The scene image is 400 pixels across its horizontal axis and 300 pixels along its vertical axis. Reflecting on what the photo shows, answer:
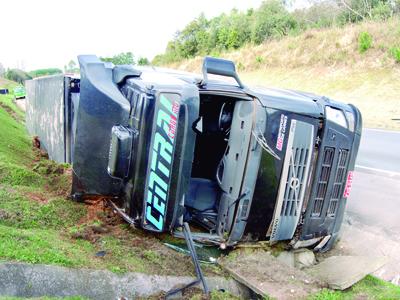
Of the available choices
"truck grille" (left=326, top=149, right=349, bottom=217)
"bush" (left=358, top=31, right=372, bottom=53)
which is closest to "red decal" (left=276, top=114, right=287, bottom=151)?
"truck grille" (left=326, top=149, right=349, bottom=217)

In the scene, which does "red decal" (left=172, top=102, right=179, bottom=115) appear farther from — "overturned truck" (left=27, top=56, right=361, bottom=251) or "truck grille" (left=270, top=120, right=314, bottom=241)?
"truck grille" (left=270, top=120, right=314, bottom=241)

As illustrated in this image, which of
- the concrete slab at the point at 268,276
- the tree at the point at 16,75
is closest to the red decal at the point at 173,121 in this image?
the concrete slab at the point at 268,276

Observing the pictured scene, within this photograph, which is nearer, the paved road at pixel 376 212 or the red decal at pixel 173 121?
the red decal at pixel 173 121

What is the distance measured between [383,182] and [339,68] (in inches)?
559

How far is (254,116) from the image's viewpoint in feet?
12.8

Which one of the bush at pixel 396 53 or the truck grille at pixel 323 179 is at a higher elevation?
the bush at pixel 396 53

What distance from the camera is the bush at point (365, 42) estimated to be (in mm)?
19628

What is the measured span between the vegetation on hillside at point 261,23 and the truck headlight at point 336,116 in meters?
19.5

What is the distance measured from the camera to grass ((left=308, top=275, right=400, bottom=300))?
143 inches

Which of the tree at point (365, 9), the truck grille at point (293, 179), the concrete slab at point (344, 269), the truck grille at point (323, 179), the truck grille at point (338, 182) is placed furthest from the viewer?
the tree at point (365, 9)

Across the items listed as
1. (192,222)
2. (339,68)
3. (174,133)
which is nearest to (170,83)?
(174,133)

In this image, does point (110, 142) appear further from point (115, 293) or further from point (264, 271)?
point (264, 271)

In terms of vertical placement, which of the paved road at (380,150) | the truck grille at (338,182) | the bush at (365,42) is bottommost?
the paved road at (380,150)

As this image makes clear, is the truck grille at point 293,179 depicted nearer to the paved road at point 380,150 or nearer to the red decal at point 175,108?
the red decal at point 175,108
